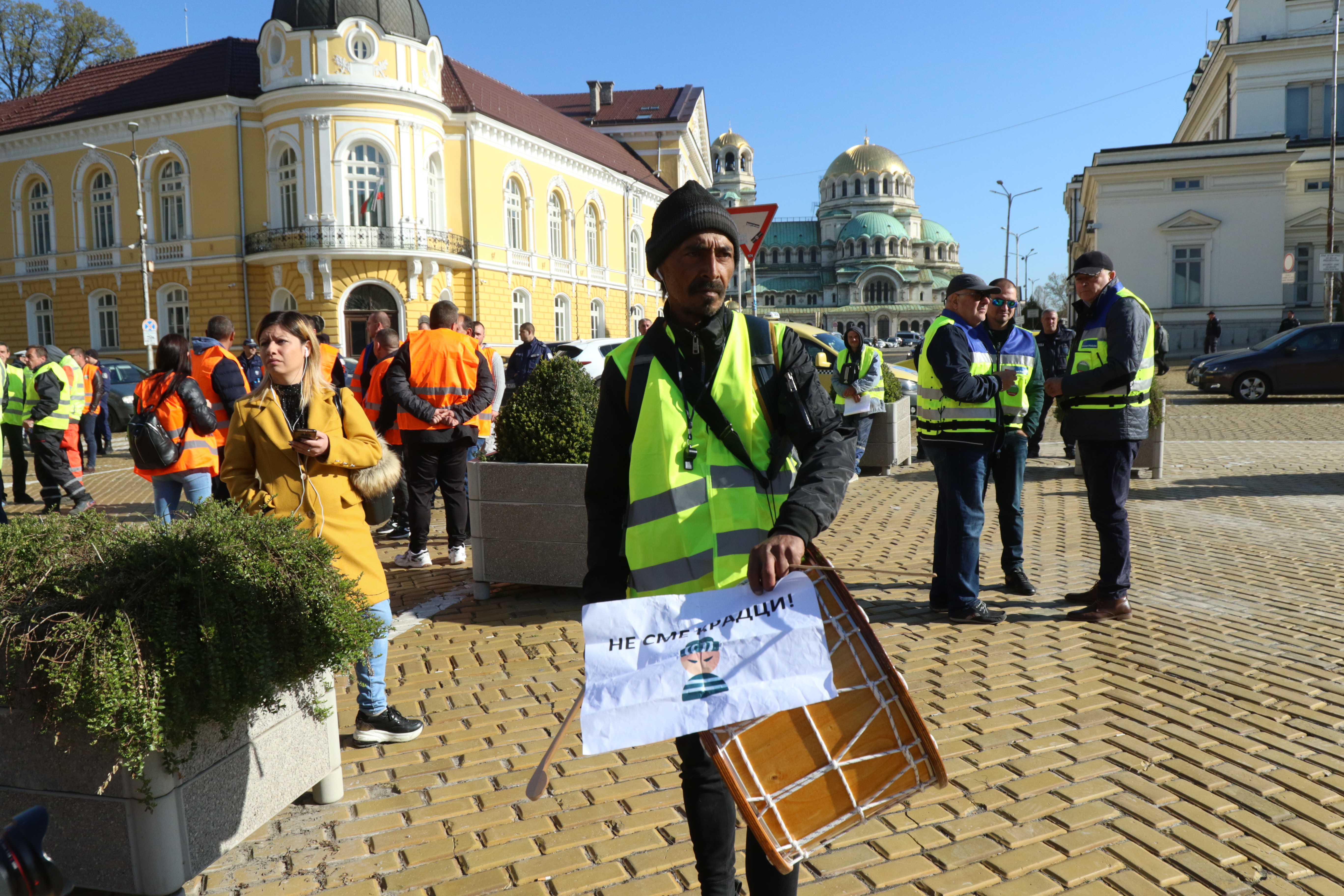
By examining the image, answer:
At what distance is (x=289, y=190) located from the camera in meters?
34.8

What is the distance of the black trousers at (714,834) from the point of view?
2379 mm

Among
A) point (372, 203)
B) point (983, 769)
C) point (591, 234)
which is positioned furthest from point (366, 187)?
point (983, 769)

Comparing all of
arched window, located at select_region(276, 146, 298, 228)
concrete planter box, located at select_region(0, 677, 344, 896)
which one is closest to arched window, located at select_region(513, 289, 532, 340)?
arched window, located at select_region(276, 146, 298, 228)

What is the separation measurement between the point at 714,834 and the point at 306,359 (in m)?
2.62

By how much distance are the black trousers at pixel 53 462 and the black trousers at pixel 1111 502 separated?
423 inches

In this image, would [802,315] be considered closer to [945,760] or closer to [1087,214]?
[1087,214]

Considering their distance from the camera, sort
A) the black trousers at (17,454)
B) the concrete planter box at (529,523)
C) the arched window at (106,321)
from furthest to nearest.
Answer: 1. the arched window at (106,321)
2. the black trousers at (17,454)
3. the concrete planter box at (529,523)

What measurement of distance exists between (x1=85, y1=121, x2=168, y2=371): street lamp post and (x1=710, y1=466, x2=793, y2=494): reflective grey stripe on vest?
32.9 meters

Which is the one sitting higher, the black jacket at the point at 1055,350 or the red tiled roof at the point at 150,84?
the red tiled roof at the point at 150,84

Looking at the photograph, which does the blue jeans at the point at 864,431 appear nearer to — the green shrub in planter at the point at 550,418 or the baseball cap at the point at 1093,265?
the baseball cap at the point at 1093,265

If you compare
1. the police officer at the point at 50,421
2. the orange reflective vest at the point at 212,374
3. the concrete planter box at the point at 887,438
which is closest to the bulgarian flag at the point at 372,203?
the police officer at the point at 50,421

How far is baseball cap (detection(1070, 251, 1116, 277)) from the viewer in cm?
570

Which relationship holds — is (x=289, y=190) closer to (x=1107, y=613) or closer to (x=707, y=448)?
(x=1107, y=613)

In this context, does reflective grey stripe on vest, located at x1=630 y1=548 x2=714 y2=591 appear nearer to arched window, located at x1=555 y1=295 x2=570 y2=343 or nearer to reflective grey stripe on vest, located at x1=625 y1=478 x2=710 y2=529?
reflective grey stripe on vest, located at x1=625 y1=478 x2=710 y2=529
